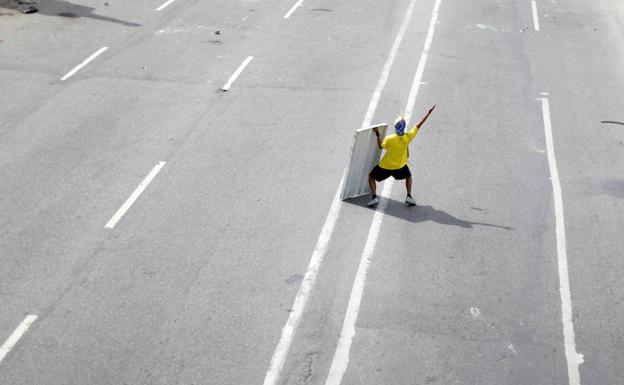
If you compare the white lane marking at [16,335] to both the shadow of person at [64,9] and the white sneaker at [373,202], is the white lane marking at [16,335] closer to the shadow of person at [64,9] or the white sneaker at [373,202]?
the white sneaker at [373,202]

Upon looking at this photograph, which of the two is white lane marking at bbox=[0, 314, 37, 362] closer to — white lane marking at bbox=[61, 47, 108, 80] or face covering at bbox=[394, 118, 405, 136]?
face covering at bbox=[394, 118, 405, 136]

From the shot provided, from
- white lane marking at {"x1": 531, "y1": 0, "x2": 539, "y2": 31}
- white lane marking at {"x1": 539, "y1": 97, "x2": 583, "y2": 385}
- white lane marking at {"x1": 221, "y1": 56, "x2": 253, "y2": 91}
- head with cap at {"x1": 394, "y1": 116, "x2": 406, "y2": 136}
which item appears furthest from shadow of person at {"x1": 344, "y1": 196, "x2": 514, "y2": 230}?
white lane marking at {"x1": 531, "y1": 0, "x2": 539, "y2": 31}

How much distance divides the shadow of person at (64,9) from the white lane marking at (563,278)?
11.5 m

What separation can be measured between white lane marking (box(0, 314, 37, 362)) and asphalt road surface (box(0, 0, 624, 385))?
0.12 ft

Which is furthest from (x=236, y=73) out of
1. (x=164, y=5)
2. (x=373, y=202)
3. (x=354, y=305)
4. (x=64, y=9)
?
(x=354, y=305)

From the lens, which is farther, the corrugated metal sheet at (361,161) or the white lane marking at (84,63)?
the white lane marking at (84,63)

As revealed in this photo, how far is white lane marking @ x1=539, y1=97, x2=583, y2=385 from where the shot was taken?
8.61 meters

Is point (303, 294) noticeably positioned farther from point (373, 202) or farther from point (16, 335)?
point (16, 335)

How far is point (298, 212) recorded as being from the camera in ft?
37.6

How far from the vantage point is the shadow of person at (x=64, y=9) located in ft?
66.7

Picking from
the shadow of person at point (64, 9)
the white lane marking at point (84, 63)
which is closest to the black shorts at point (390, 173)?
the white lane marking at point (84, 63)

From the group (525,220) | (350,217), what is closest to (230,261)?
(350,217)

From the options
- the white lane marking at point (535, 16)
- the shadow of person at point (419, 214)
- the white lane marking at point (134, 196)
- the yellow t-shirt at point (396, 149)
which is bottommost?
the white lane marking at point (535, 16)

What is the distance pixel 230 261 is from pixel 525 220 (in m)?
4.44
